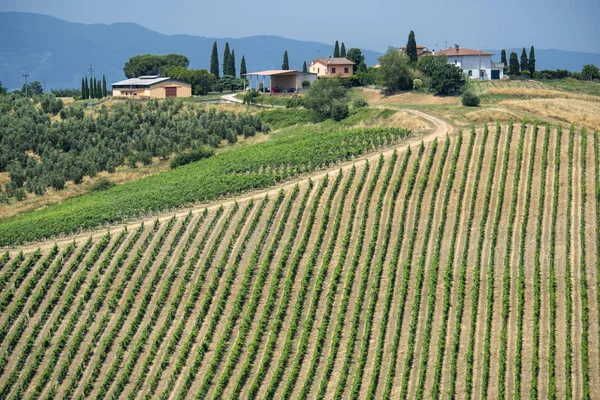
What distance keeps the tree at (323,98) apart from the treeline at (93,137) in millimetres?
5116

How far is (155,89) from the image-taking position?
339 feet

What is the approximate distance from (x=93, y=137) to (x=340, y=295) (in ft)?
142

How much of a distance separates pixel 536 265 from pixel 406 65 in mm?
49626

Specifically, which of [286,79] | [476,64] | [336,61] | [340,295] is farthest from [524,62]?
[340,295]

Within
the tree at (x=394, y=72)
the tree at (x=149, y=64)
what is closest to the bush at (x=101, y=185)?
the tree at (x=394, y=72)

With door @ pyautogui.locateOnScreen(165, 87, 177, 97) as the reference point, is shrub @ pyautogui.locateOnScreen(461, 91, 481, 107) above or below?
below

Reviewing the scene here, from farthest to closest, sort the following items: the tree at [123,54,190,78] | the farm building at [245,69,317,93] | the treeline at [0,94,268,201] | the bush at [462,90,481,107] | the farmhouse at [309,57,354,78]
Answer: the tree at [123,54,190,78] < the farmhouse at [309,57,354,78] < the farm building at [245,69,317,93] < the bush at [462,90,481,107] < the treeline at [0,94,268,201]

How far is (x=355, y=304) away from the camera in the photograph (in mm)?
44375

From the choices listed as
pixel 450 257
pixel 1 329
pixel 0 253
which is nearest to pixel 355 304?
pixel 450 257

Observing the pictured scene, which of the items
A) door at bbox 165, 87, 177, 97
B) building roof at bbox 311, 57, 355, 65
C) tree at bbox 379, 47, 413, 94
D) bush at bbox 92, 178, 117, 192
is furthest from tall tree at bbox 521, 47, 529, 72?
bush at bbox 92, 178, 117, 192

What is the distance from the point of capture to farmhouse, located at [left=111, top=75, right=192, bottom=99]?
337ft

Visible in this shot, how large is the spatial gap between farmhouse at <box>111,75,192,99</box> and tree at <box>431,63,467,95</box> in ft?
109

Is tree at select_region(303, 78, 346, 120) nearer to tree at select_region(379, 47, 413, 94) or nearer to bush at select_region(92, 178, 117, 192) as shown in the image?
tree at select_region(379, 47, 413, 94)

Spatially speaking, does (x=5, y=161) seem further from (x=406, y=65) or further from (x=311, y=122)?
(x=406, y=65)
